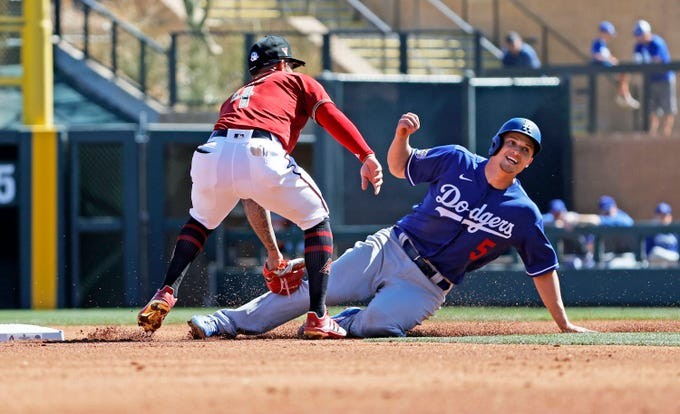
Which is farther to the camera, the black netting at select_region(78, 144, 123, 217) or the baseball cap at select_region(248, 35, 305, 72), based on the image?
the black netting at select_region(78, 144, 123, 217)

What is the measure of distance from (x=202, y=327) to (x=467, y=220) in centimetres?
159

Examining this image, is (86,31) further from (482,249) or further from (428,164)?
(482,249)

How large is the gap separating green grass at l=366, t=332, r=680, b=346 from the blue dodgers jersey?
0.38 metres

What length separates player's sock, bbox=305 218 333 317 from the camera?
741cm

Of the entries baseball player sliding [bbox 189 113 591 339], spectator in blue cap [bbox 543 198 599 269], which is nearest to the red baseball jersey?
baseball player sliding [bbox 189 113 591 339]

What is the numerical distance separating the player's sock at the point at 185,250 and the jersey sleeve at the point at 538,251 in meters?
1.79

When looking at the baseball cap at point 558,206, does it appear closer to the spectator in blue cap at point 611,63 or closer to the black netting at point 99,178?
the spectator in blue cap at point 611,63

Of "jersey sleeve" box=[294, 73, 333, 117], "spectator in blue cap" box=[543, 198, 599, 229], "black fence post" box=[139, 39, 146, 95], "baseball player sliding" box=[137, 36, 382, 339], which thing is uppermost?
"black fence post" box=[139, 39, 146, 95]

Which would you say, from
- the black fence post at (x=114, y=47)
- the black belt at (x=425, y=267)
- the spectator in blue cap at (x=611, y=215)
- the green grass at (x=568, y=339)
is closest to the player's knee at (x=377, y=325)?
the green grass at (x=568, y=339)

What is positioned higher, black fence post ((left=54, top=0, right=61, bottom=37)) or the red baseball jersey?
black fence post ((left=54, top=0, right=61, bottom=37))

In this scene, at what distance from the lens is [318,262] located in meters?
7.42

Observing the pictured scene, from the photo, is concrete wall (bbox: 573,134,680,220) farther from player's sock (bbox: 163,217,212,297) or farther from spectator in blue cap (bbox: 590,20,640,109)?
player's sock (bbox: 163,217,212,297)

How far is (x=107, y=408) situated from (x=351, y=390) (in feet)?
3.11

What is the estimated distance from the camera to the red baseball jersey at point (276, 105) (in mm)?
7359
